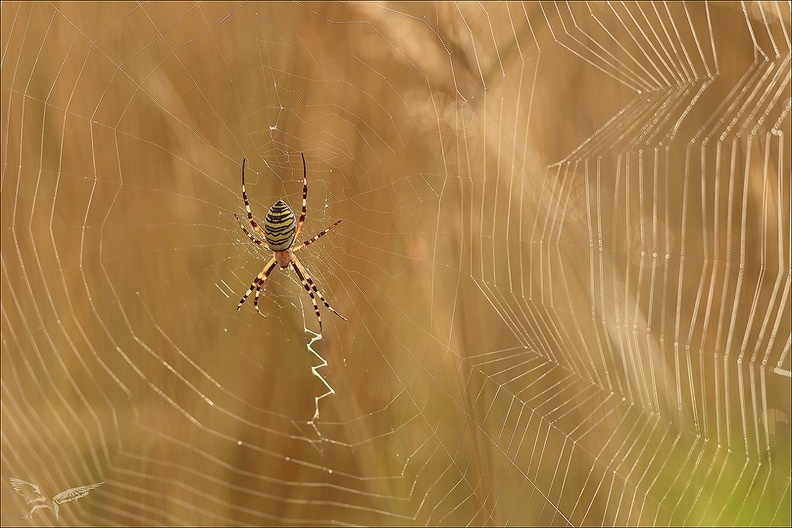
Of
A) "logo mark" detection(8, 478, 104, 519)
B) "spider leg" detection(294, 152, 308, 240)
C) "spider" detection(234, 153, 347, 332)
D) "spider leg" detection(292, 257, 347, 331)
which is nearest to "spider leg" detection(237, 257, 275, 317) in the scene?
"spider" detection(234, 153, 347, 332)

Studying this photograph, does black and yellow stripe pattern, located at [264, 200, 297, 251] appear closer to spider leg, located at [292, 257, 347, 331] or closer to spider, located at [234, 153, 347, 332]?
spider, located at [234, 153, 347, 332]

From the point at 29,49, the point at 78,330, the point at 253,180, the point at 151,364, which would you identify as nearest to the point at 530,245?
the point at 253,180

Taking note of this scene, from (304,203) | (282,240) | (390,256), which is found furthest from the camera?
(282,240)

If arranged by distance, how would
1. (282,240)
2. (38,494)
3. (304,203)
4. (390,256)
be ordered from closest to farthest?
(38,494), (390,256), (304,203), (282,240)

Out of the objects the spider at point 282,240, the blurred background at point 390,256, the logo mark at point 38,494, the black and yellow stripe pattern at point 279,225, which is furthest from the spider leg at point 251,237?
the logo mark at point 38,494

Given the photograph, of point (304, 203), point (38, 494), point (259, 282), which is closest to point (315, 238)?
point (304, 203)

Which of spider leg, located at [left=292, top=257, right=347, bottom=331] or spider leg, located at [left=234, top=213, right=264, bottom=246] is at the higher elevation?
spider leg, located at [left=234, top=213, right=264, bottom=246]

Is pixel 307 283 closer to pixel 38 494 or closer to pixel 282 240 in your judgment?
pixel 282 240
